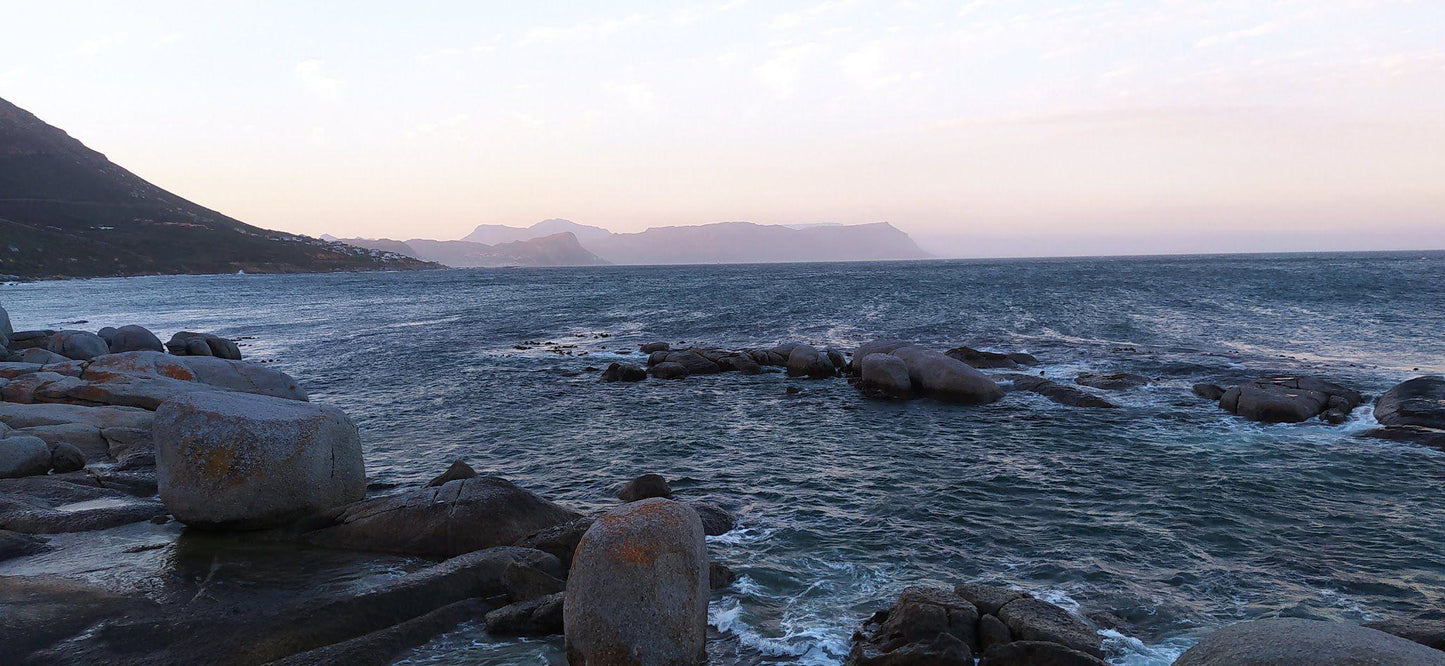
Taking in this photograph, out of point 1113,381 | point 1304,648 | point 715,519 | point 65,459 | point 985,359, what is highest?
point 1304,648

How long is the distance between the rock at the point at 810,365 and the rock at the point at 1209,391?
546 inches

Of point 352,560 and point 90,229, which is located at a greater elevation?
point 90,229

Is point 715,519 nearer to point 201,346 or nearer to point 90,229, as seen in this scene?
point 201,346

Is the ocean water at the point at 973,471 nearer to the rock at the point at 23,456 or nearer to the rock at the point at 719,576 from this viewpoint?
the rock at the point at 719,576

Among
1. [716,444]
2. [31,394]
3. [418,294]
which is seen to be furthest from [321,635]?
[418,294]

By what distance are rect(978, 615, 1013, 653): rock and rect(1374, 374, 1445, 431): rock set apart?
1926 cm

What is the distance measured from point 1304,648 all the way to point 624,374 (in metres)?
27.9

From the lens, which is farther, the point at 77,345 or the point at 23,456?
the point at 77,345

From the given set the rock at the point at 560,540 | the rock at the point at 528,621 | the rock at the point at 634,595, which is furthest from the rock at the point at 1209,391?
the rock at the point at 528,621

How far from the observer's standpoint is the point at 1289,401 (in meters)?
22.9

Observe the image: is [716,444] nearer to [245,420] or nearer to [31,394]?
[245,420]

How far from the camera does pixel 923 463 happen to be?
755 inches

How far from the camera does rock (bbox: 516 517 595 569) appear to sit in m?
12.2

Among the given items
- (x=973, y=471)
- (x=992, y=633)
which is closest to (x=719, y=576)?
(x=992, y=633)
